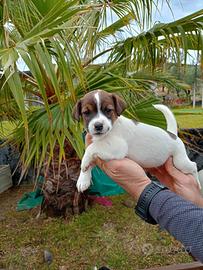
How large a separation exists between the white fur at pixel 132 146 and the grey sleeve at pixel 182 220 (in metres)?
0.32

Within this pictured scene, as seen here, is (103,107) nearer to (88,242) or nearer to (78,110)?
(78,110)

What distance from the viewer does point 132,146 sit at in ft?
4.18

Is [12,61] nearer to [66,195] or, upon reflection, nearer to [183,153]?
[183,153]

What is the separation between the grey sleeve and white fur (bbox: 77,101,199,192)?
1.06 feet

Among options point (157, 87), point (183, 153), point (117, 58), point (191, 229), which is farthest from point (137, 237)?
point (191, 229)

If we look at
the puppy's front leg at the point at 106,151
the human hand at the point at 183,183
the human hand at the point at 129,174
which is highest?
the puppy's front leg at the point at 106,151

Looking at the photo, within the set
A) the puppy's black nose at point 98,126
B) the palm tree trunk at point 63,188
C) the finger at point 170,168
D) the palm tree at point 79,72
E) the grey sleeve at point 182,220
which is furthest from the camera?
the palm tree trunk at point 63,188

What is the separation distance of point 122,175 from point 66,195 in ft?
6.91

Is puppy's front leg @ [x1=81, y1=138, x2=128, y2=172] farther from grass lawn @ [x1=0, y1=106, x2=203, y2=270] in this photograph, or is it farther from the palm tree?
grass lawn @ [x1=0, y1=106, x2=203, y2=270]

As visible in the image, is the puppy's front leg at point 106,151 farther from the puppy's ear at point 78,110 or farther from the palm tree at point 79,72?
the palm tree at point 79,72

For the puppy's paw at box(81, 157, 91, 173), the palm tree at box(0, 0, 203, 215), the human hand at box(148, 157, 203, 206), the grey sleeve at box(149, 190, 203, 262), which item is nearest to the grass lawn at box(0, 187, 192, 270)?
the palm tree at box(0, 0, 203, 215)

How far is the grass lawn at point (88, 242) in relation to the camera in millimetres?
2627

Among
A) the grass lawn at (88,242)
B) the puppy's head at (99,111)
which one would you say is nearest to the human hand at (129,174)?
the puppy's head at (99,111)

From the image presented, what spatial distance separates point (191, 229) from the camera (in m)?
0.89
